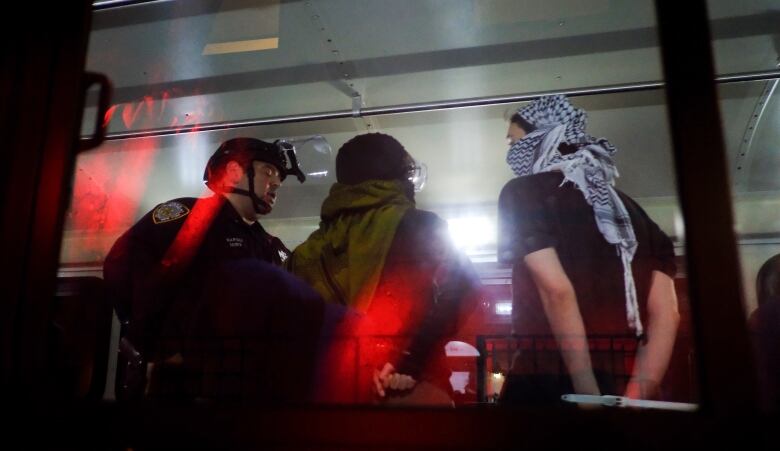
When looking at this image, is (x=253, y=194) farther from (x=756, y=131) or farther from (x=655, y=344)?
(x=756, y=131)

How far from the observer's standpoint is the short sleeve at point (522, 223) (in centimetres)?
192

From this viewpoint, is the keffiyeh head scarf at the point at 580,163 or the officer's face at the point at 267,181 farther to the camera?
the officer's face at the point at 267,181

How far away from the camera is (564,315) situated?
1827 millimetres

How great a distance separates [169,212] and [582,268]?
5.64ft

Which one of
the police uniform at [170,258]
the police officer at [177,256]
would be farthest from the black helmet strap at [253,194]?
the police uniform at [170,258]

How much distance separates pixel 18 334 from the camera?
37.0 inches

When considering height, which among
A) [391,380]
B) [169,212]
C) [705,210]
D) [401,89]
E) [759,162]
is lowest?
[391,380]

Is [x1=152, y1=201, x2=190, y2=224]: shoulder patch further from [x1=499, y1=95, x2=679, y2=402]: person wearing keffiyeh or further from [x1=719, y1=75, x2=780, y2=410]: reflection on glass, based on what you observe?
[x1=719, y1=75, x2=780, y2=410]: reflection on glass

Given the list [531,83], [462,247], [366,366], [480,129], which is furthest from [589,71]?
[366,366]

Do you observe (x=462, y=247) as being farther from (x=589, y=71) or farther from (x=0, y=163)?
(x=0, y=163)

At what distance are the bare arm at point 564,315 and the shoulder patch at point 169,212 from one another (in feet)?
4.89

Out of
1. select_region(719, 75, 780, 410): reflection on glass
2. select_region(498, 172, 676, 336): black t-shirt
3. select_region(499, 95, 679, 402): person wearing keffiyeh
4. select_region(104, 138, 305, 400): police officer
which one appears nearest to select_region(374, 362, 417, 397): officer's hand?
select_region(499, 95, 679, 402): person wearing keffiyeh

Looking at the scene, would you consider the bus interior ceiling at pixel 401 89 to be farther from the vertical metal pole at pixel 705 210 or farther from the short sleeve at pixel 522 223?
the vertical metal pole at pixel 705 210

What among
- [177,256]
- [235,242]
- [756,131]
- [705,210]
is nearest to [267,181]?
[235,242]
